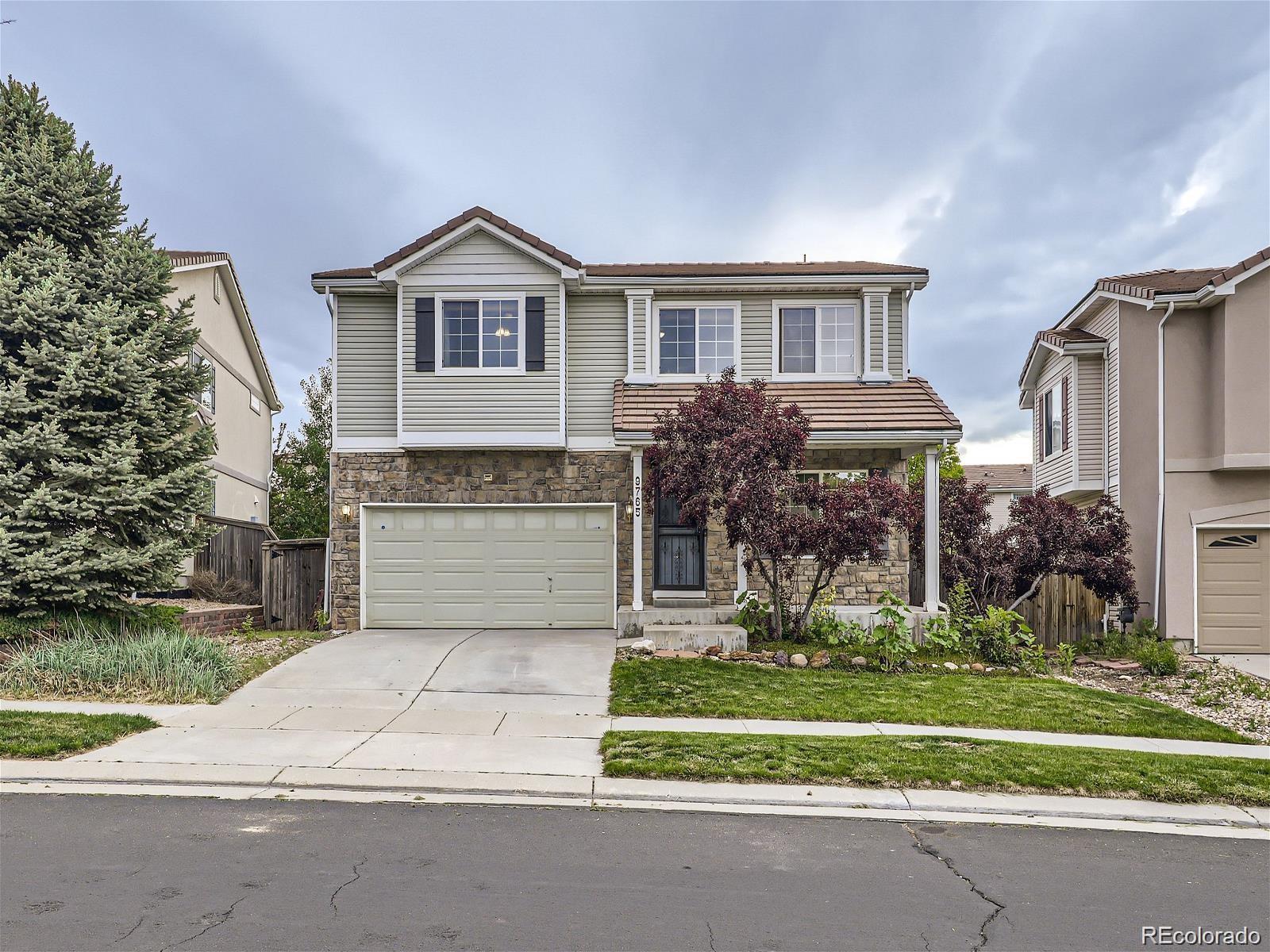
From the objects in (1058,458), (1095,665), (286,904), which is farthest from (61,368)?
(1058,458)

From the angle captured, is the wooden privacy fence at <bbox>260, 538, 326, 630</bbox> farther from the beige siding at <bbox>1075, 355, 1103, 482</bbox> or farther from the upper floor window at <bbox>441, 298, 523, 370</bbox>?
the beige siding at <bbox>1075, 355, 1103, 482</bbox>

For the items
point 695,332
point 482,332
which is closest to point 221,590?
point 482,332

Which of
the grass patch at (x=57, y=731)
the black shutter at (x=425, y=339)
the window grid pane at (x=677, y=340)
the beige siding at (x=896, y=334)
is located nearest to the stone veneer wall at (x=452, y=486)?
the black shutter at (x=425, y=339)

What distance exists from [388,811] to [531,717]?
123 inches

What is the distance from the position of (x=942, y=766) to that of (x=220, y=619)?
478 inches

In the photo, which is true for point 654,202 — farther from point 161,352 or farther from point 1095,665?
point 1095,665

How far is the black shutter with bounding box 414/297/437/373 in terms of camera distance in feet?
49.7

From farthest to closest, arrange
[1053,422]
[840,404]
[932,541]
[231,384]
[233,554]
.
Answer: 1. [231,384]
2. [1053,422]
3. [233,554]
4. [840,404]
5. [932,541]

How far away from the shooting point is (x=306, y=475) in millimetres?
26922

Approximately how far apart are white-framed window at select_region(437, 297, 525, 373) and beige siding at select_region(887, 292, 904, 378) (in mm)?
6957

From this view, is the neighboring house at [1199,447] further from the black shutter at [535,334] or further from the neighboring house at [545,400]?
the black shutter at [535,334]

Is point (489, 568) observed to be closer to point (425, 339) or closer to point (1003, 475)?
point (425, 339)

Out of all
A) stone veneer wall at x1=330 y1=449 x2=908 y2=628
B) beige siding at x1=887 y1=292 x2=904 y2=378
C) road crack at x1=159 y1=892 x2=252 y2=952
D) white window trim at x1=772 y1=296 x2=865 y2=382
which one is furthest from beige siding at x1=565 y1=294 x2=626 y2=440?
road crack at x1=159 y1=892 x2=252 y2=952

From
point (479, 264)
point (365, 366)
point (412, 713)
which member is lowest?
point (412, 713)
